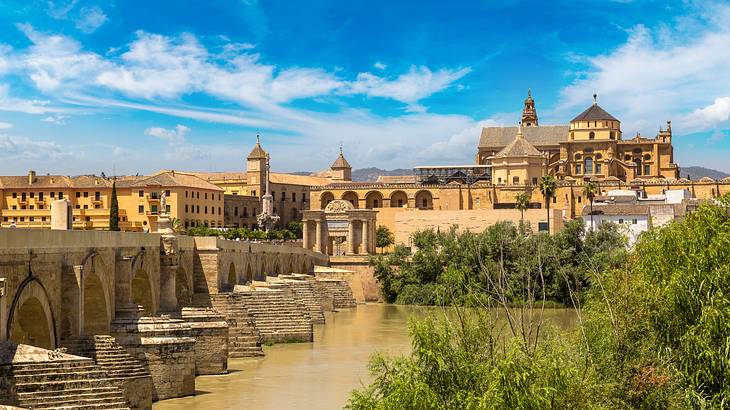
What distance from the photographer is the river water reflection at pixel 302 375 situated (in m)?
27.2

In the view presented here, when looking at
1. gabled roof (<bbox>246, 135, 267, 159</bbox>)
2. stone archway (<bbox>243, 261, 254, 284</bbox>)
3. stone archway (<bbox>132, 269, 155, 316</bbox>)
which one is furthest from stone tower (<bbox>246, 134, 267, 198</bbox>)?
stone archway (<bbox>132, 269, 155, 316</bbox>)

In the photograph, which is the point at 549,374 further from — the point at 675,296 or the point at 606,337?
the point at 675,296

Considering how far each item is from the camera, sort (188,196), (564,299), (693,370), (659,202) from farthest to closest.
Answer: (188,196), (659,202), (564,299), (693,370)

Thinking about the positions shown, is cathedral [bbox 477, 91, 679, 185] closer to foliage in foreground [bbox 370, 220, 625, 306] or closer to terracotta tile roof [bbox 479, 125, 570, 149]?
terracotta tile roof [bbox 479, 125, 570, 149]

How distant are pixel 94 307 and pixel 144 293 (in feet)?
18.8

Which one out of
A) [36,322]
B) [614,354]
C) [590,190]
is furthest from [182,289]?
[590,190]

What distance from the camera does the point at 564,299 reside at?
6588cm

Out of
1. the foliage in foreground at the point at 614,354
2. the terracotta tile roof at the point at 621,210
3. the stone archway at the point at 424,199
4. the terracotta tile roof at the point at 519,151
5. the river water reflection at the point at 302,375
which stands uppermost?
the terracotta tile roof at the point at 519,151

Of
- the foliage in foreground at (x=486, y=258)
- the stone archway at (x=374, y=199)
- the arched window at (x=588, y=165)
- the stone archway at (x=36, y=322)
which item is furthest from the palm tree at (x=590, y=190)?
the stone archway at (x=36, y=322)

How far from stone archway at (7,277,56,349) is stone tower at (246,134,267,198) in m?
94.8

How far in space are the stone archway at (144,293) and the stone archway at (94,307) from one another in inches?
203

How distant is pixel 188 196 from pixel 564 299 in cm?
4090

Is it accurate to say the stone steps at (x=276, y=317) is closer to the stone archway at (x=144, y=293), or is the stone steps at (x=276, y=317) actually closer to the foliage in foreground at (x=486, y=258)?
A: the stone archway at (x=144, y=293)

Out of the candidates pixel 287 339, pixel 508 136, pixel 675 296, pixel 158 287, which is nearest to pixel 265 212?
pixel 508 136
